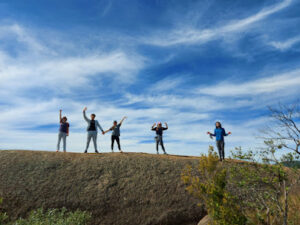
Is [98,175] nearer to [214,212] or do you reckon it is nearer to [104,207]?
[104,207]

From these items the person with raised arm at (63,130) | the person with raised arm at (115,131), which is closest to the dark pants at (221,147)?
the person with raised arm at (115,131)

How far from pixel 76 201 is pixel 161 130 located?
24.5 ft

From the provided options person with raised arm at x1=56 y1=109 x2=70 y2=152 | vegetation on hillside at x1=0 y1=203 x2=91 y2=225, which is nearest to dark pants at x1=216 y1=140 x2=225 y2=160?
vegetation on hillside at x1=0 y1=203 x2=91 y2=225

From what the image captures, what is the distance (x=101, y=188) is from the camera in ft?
44.8

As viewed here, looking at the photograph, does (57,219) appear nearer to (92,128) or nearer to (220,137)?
(92,128)

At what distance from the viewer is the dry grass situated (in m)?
12.8

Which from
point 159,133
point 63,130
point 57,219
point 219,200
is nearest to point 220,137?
point 159,133

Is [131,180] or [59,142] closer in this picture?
[131,180]

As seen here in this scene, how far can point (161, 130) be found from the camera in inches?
725

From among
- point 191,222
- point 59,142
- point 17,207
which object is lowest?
point 191,222

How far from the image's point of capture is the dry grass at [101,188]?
505 inches

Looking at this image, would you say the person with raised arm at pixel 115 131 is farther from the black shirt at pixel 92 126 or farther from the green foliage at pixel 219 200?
the green foliage at pixel 219 200

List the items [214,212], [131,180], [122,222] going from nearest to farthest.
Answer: [214,212]
[122,222]
[131,180]

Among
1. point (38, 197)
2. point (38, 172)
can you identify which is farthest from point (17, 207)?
point (38, 172)
